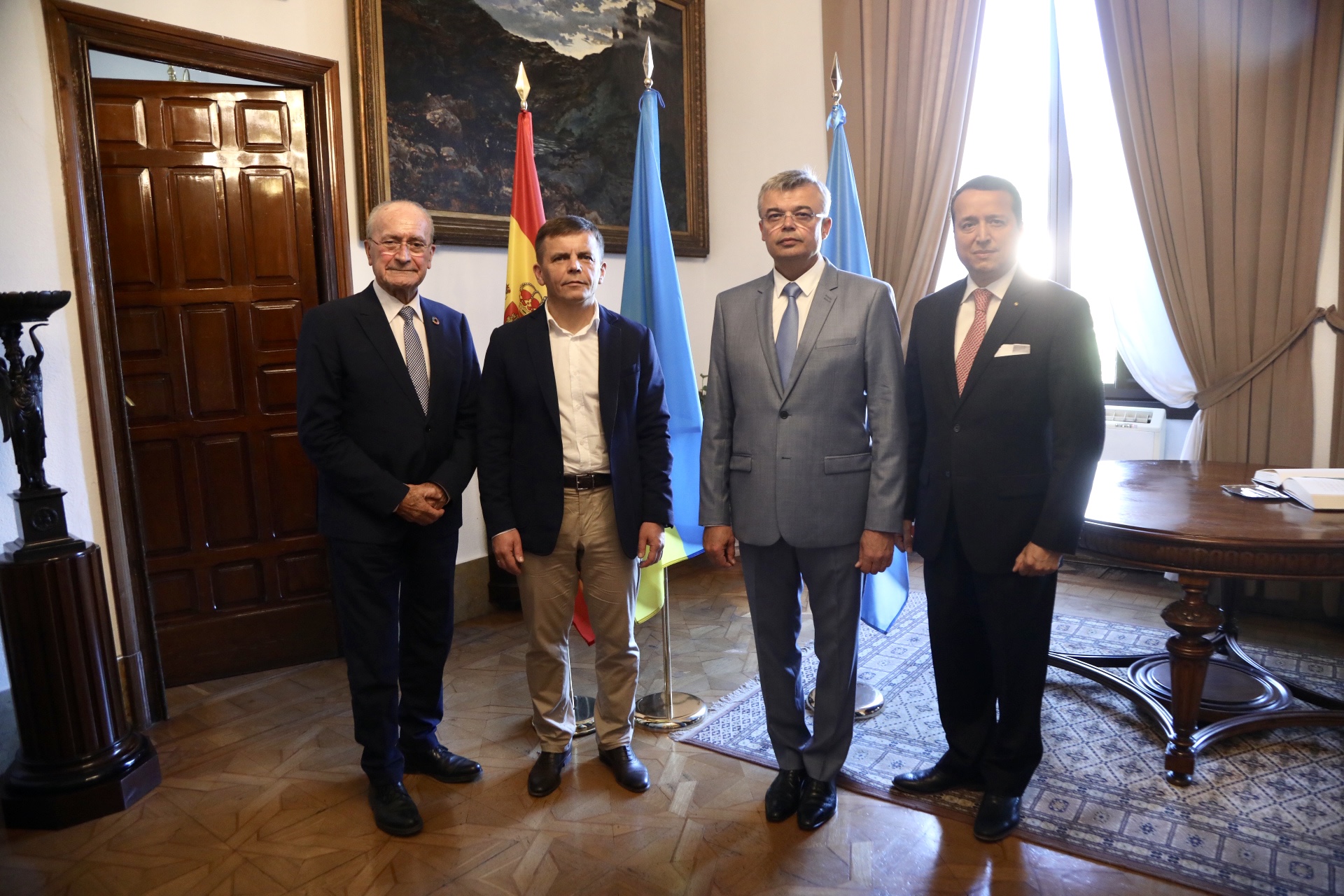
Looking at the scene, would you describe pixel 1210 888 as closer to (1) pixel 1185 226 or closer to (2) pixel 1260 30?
(1) pixel 1185 226

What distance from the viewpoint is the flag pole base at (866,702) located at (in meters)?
2.97

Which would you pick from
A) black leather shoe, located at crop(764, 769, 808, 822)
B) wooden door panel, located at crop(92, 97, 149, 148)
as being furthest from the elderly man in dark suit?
wooden door panel, located at crop(92, 97, 149, 148)

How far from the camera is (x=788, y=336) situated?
2.22 metres

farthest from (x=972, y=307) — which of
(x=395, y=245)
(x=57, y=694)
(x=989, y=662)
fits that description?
(x=57, y=694)

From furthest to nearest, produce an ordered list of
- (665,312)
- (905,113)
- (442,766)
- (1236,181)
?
(905,113) < (1236,181) < (665,312) < (442,766)

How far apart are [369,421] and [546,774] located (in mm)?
1143

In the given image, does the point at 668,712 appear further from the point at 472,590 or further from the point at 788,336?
the point at 472,590

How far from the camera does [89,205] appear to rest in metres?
2.90

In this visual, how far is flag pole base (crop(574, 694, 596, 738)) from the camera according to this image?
2.92 m

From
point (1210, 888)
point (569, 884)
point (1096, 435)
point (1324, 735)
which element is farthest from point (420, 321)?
point (1324, 735)

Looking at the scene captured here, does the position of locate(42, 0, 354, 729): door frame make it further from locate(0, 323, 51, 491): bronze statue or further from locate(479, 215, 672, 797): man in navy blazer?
locate(479, 215, 672, 797): man in navy blazer

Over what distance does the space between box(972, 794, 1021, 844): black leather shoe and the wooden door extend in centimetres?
283

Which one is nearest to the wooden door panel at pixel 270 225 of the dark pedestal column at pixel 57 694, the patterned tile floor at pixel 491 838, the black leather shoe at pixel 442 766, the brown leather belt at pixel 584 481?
the dark pedestal column at pixel 57 694

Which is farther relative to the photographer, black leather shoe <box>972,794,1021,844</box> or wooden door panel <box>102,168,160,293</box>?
wooden door panel <box>102,168,160,293</box>
